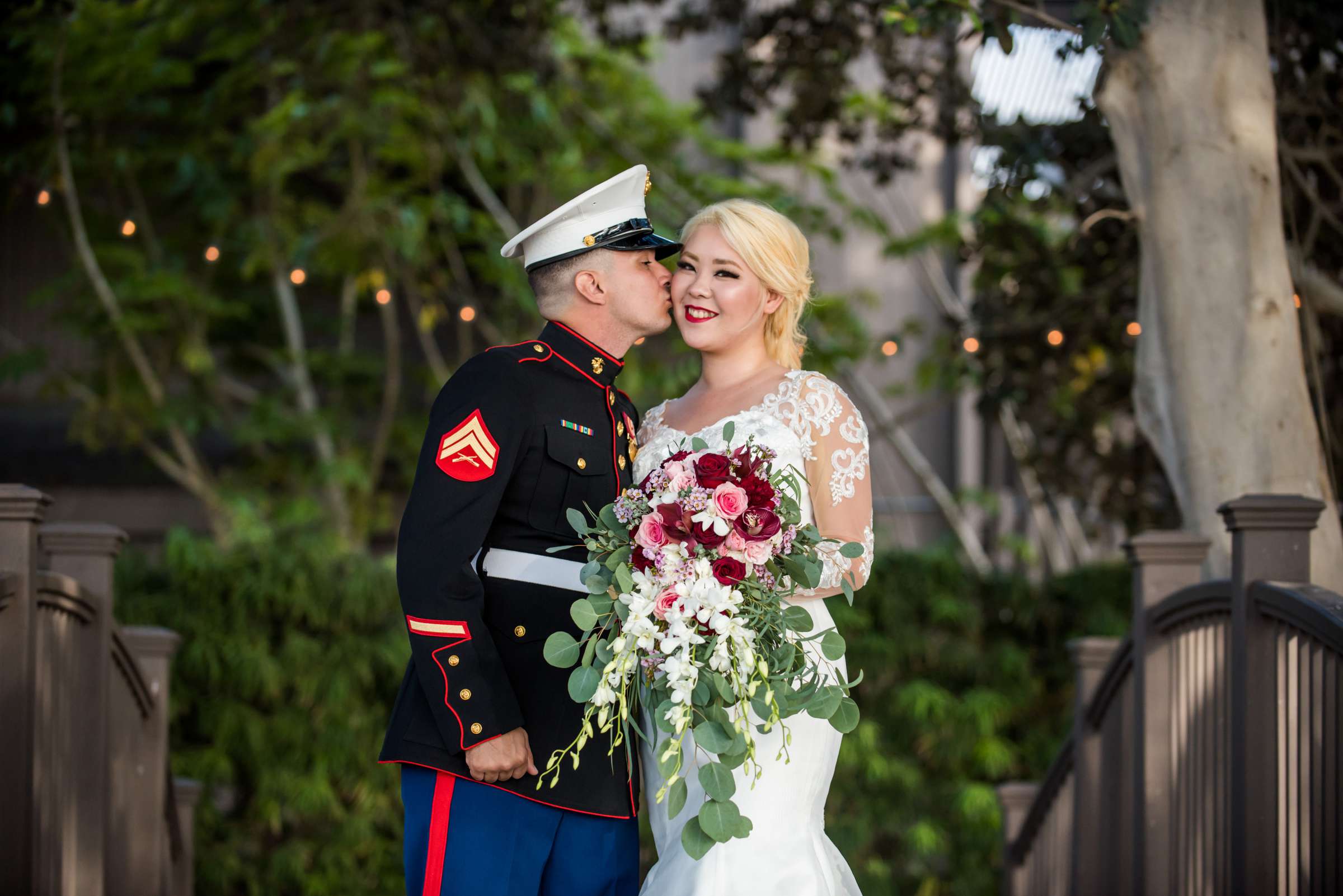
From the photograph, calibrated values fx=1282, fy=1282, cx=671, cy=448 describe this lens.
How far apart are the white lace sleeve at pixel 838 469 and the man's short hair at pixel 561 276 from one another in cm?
53

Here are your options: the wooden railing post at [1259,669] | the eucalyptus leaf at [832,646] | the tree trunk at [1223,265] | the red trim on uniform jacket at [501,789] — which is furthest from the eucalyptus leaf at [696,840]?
the tree trunk at [1223,265]

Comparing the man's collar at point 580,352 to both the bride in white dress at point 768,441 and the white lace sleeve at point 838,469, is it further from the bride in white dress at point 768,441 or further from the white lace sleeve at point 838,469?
the white lace sleeve at point 838,469

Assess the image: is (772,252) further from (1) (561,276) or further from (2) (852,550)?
(2) (852,550)

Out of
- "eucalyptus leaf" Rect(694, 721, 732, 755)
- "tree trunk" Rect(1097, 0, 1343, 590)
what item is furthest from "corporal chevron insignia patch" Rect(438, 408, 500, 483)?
"tree trunk" Rect(1097, 0, 1343, 590)

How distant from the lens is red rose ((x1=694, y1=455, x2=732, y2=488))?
2.11 meters

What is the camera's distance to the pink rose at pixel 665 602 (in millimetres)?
2080

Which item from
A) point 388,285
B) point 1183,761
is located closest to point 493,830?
point 1183,761

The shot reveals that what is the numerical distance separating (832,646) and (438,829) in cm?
84

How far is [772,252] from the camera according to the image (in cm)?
285

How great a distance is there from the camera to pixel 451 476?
94.5 inches

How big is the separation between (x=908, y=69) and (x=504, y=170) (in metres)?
2.94

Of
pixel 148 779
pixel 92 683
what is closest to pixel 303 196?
pixel 148 779

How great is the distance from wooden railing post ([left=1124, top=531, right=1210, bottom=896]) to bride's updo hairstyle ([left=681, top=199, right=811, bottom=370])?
129 cm

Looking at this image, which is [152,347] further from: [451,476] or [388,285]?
[451,476]
